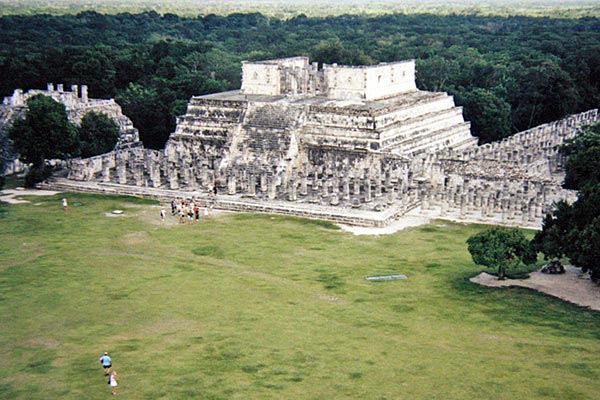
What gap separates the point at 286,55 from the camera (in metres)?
92.1

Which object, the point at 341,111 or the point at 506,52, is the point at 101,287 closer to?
the point at 341,111

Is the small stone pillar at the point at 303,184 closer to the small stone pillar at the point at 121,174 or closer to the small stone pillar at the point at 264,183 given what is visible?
the small stone pillar at the point at 264,183

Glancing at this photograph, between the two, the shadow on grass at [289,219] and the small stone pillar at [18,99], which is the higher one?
the small stone pillar at [18,99]

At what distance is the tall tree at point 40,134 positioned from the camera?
170 feet

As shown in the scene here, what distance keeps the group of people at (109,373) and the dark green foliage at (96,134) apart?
3473 cm

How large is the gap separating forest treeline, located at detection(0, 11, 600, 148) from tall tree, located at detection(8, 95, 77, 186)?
44.8ft

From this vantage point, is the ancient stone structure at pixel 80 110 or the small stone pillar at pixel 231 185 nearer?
the small stone pillar at pixel 231 185

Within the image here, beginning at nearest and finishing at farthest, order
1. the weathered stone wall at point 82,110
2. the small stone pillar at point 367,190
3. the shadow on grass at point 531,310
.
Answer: the shadow on grass at point 531,310 < the small stone pillar at point 367,190 < the weathered stone wall at point 82,110

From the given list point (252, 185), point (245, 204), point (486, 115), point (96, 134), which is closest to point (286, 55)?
point (486, 115)

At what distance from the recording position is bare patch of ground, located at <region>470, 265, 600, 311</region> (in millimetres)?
29844

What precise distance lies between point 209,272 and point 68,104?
3330 cm

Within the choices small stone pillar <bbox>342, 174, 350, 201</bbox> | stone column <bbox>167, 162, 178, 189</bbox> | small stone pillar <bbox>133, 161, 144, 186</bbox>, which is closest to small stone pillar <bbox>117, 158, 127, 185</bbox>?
small stone pillar <bbox>133, 161, 144, 186</bbox>

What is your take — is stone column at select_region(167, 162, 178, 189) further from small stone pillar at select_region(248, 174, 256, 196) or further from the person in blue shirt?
the person in blue shirt

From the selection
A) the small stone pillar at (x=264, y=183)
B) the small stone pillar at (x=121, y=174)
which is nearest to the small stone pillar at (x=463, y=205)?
the small stone pillar at (x=264, y=183)
